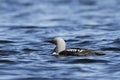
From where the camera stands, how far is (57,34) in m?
29.1

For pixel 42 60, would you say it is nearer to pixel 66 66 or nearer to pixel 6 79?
pixel 66 66

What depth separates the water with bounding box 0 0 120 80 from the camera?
19125 mm

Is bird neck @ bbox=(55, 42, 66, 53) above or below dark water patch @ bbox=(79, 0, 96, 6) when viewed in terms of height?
below

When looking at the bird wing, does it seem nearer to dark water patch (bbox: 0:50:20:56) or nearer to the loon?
→ the loon

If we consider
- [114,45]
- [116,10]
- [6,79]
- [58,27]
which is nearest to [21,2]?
[116,10]

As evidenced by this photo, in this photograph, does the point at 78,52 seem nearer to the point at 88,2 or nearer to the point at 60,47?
the point at 60,47

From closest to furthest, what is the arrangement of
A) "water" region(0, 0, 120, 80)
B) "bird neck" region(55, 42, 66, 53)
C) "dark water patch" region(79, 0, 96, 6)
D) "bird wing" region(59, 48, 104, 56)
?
1. "water" region(0, 0, 120, 80)
2. "bird wing" region(59, 48, 104, 56)
3. "bird neck" region(55, 42, 66, 53)
4. "dark water patch" region(79, 0, 96, 6)

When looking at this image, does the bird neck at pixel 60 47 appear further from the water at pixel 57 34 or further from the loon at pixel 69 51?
the water at pixel 57 34

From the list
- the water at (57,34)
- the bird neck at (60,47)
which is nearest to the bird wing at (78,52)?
the water at (57,34)

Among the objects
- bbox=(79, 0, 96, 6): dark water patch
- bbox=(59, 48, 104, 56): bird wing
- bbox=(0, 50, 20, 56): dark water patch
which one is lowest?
bbox=(59, 48, 104, 56): bird wing

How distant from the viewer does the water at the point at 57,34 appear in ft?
62.7

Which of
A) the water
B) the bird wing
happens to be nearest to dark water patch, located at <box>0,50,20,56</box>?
the water

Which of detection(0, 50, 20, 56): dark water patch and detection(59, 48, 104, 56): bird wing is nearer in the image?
detection(59, 48, 104, 56): bird wing

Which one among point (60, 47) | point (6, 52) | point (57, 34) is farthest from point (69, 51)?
point (57, 34)
